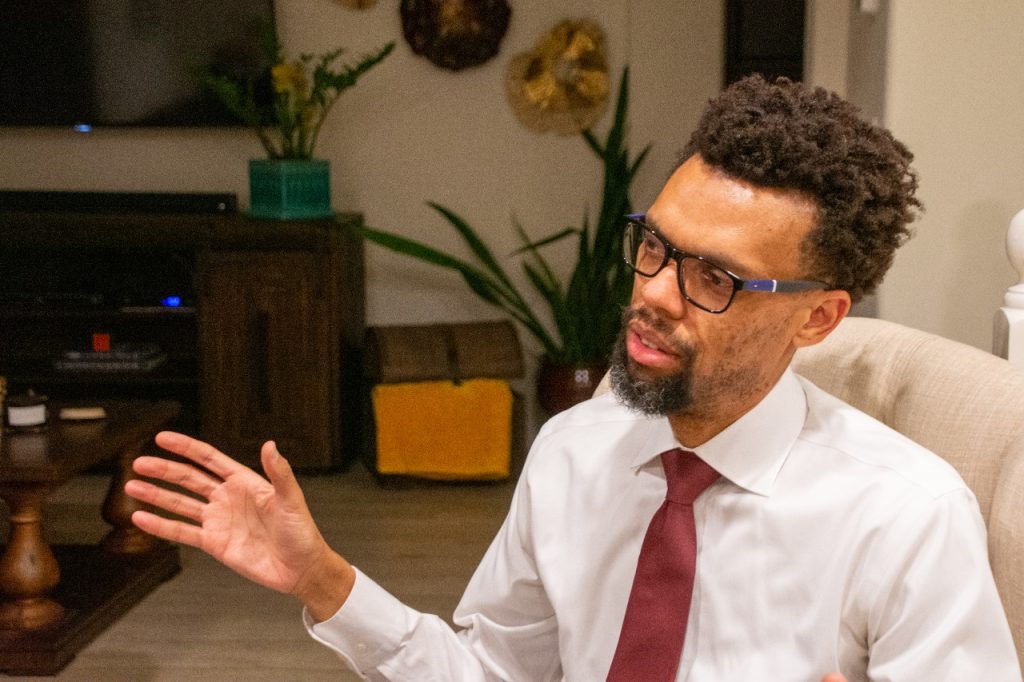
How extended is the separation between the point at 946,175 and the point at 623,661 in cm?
111

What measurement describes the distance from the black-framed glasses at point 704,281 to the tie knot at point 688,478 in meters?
0.17

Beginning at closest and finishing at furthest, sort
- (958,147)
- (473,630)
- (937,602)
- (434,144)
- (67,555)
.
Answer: (937,602) < (473,630) < (958,147) < (67,555) < (434,144)

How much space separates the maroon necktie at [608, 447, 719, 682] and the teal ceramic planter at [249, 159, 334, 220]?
3306mm

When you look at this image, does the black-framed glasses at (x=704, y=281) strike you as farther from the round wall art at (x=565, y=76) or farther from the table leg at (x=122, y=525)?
the round wall art at (x=565, y=76)

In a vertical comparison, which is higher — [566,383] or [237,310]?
[237,310]

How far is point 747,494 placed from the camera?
121cm

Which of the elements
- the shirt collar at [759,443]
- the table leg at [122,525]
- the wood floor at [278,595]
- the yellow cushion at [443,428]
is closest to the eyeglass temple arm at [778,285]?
the shirt collar at [759,443]

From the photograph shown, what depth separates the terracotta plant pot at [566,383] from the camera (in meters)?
4.40

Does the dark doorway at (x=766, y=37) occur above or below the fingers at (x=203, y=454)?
above

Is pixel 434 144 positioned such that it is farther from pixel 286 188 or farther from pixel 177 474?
pixel 177 474

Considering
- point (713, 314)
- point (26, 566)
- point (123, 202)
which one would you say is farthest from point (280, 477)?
point (123, 202)

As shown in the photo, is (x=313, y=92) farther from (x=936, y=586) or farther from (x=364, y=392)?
(x=936, y=586)

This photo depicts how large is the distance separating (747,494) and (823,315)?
0.19 metres

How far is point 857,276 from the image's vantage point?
1205 millimetres
